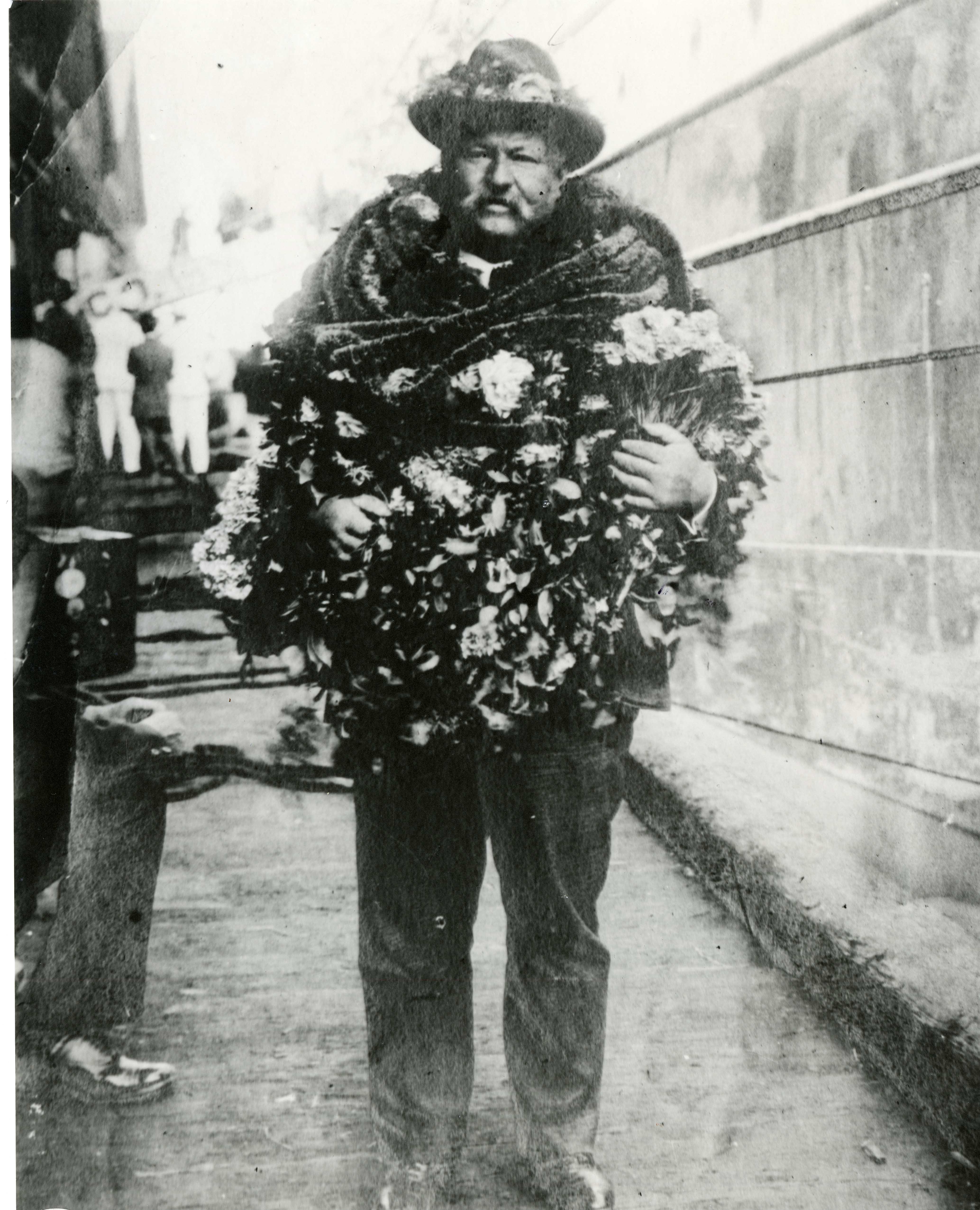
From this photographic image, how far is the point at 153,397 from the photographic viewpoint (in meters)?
2.09

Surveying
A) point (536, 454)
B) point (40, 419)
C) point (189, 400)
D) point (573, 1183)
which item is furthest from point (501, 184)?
point (573, 1183)

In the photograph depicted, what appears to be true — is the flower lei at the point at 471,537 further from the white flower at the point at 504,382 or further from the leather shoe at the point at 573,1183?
the leather shoe at the point at 573,1183

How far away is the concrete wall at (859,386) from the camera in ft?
6.75

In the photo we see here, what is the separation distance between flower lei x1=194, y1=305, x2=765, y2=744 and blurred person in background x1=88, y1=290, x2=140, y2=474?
0.25 meters

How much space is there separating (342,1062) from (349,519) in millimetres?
1099

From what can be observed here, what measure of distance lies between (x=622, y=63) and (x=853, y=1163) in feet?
7.46

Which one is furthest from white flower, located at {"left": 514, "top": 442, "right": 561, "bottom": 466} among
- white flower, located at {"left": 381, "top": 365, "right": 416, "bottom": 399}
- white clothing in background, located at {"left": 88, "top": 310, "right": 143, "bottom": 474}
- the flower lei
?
white clothing in background, located at {"left": 88, "top": 310, "right": 143, "bottom": 474}

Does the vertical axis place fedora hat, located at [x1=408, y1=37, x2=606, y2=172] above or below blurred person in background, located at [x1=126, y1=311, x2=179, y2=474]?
above

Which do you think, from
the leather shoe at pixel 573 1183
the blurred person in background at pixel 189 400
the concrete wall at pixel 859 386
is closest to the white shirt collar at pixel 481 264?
the concrete wall at pixel 859 386

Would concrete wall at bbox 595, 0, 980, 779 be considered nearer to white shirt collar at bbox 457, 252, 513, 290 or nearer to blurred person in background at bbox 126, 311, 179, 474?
white shirt collar at bbox 457, 252, 513, 290

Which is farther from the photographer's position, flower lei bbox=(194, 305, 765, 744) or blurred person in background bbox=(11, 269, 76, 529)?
blurred person in background bbox=(11, 269, 76, 529)

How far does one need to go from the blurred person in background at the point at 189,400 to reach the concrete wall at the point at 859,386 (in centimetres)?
94

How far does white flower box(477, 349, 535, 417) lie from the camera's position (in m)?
2.02

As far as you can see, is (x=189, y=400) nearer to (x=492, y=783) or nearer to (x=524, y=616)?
(x=524, y=616)
